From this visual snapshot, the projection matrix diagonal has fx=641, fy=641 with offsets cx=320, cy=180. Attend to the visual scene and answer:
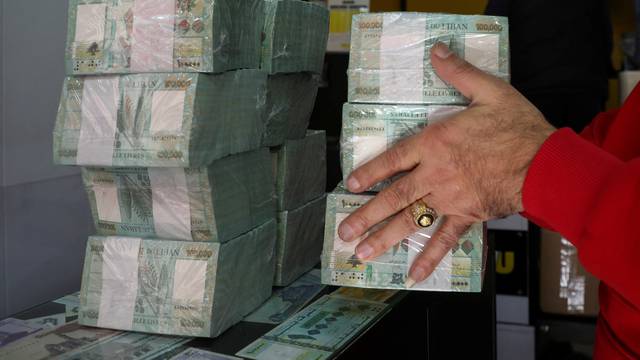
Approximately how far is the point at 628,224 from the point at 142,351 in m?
1.03

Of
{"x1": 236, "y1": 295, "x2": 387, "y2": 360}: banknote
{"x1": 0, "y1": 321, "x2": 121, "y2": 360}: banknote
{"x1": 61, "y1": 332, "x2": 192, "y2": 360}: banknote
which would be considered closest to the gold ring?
{"x1": 236, "y1": 295, "x2": 387, "y2": 360}: banknote

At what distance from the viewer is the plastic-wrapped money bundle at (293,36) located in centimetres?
175

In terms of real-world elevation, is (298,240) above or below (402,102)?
below

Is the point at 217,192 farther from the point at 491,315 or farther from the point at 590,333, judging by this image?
the point at 590,333

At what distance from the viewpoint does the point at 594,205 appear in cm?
93

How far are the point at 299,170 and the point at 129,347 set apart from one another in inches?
30.6

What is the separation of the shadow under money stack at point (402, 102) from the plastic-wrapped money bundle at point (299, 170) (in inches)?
21.7

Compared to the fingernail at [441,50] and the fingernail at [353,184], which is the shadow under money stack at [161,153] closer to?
the fingernail at [353,184]

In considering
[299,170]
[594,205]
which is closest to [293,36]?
[299,170]

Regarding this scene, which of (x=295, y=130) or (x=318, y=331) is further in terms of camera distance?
(x=295, y=130)

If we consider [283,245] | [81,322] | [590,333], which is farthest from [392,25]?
[590,333]

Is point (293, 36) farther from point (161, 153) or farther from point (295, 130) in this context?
point (161, 153)

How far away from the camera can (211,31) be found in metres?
1.42

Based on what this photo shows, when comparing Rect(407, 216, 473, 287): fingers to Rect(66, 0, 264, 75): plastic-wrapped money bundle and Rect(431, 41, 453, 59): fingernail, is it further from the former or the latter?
Rect(66, 0, 264, 75): plastic-wrapped money bundle
